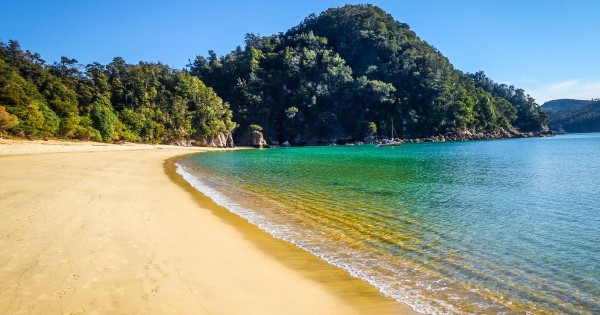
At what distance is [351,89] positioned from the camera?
337 ft

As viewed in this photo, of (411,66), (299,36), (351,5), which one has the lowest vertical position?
(411,66)

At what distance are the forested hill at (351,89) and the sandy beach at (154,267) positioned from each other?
8610cm

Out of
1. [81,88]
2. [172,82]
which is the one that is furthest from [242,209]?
[172,82]

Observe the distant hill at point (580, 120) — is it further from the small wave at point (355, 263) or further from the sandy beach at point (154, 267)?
the sandy beach at point (154, 267)

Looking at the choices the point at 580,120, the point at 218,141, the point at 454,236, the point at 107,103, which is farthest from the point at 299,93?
the point at 580,120

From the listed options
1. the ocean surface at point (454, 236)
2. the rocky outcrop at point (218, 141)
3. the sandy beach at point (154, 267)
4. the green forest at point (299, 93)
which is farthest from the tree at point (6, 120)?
the rocky outcrop at point (218, 141)

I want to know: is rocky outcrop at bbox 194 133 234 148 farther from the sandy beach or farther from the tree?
the sandy beach

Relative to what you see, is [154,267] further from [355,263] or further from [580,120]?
[580,120]

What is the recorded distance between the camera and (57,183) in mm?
15422

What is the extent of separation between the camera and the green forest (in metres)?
69.6

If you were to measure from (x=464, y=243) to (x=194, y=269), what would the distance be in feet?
19.8

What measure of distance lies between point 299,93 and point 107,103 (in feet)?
169

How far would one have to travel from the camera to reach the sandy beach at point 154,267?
470 cm

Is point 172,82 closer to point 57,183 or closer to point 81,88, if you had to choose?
point 81,88
